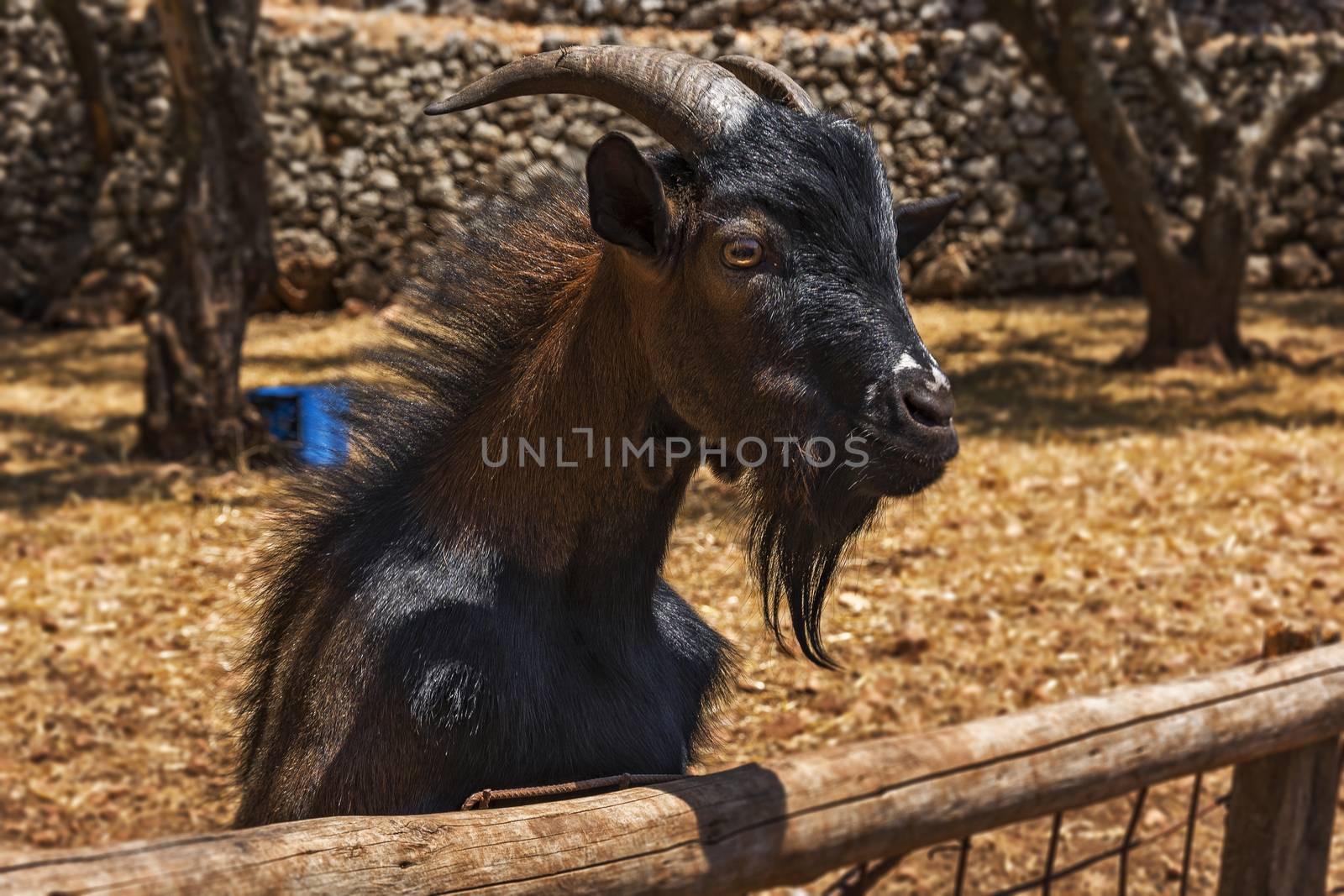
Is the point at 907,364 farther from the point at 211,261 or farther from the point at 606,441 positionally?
the point at 211,261

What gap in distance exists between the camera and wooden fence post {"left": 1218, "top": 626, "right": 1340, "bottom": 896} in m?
2.94

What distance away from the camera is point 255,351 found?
32.2ft

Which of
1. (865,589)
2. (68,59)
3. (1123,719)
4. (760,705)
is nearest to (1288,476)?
(865,589)

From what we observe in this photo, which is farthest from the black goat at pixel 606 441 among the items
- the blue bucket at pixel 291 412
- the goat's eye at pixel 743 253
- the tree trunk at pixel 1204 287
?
the tree trunk at pixel 1204 287

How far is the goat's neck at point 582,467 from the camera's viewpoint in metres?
2.01

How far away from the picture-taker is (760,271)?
1883mm

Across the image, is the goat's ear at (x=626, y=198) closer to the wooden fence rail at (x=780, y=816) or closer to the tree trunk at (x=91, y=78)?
the wooden fence rail at (x=780, y=816)

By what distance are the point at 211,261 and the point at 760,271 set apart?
18.7 feet

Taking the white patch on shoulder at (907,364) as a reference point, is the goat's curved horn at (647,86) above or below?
above

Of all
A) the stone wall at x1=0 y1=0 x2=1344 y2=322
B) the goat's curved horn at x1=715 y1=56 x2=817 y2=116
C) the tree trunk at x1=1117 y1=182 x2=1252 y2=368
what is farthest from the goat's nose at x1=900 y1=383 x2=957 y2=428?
the stone wall at x1=0 y1=0 x2=1344 y2=322

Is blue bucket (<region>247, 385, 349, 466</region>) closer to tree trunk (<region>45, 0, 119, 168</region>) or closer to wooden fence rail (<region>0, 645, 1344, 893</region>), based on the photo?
wooden fence rail (<region>0, 645, 1344, 893</region>)

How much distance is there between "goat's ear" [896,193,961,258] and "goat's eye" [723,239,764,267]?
1.24 ft

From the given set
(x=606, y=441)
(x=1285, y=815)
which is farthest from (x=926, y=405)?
(x=1285, y=815)

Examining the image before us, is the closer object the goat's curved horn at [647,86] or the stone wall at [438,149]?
the goat's curved horn at [647,86]
